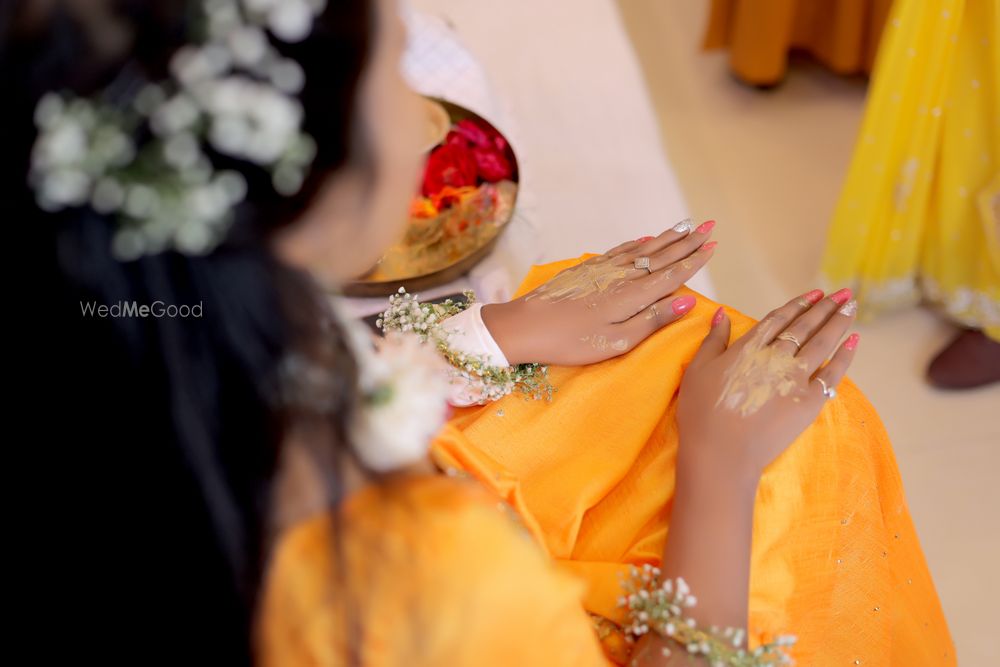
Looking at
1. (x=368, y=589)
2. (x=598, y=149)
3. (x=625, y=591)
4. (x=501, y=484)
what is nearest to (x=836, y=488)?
(x=625, y=591)

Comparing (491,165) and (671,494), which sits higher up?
(491,165)

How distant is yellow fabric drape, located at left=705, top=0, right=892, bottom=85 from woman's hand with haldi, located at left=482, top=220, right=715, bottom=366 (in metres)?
1.15

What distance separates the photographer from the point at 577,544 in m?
0.89

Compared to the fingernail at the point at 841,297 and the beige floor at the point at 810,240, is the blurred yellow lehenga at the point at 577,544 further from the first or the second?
the beige floor at the point at 810,240

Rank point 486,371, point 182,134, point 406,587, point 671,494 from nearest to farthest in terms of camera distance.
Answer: point 182,134
point 406,587
point 671,494
point 486,371

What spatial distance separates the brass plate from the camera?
126cm

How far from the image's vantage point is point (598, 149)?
1722 mm

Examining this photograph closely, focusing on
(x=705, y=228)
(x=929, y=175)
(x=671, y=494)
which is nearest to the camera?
(x=671, y=494)

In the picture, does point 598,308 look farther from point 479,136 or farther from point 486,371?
point 479,136

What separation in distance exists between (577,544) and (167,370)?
1.67 ft

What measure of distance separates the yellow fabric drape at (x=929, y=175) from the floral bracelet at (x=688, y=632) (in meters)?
0.95

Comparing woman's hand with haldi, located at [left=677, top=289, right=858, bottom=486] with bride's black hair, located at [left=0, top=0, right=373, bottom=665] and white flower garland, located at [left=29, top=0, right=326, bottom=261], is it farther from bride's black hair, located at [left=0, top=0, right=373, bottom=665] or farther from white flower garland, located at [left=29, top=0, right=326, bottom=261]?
white flower garland, located at [left=29, top=0, right=326, bottom=261]

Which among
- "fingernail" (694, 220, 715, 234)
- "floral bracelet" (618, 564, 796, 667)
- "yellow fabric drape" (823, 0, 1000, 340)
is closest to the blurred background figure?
"yellow fabric drape" (823, 0, 1000, 340)

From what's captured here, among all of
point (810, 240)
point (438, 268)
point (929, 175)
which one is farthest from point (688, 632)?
point (810, 240)
